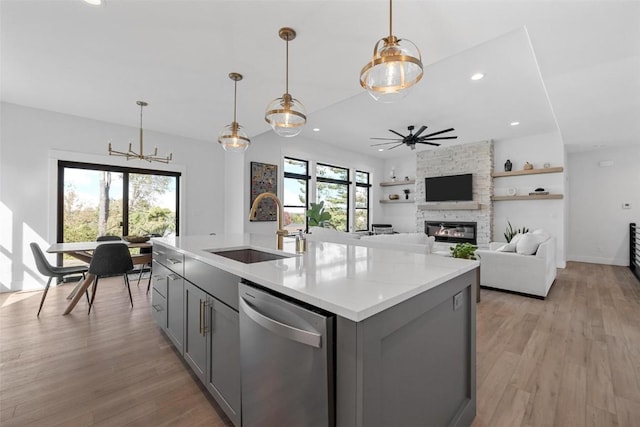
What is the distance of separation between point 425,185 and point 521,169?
7.15 ft

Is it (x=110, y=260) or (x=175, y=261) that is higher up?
(x=175, y=261)

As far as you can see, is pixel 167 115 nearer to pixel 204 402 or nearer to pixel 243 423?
pixel 204 402

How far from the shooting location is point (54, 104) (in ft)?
12.7

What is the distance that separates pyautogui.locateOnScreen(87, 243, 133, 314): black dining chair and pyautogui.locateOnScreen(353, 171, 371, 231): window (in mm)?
6143

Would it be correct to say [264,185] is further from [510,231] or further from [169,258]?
[510,231]

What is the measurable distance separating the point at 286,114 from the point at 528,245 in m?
3.71

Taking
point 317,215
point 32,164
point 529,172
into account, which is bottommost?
point 317,215

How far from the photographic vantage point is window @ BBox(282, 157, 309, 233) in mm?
6491

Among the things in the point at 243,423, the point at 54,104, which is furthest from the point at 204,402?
the point at 54,104

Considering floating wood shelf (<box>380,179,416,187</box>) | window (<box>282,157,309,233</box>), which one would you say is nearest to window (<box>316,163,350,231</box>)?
window (<box>282,157,309,233</box>)

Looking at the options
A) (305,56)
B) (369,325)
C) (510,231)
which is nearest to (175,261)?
(369,325)

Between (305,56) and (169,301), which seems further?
(305,56)

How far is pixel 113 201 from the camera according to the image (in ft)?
15.6

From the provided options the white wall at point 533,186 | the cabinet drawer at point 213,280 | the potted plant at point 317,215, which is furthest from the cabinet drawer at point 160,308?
the white wall at point 533,186
